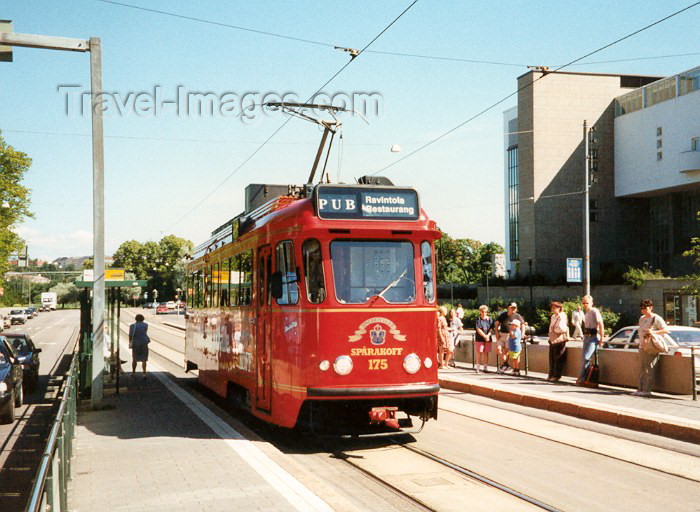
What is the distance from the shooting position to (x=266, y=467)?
26.6 ft

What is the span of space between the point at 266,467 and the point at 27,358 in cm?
1228

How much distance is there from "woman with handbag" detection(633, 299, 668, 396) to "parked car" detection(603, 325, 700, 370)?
1.27m

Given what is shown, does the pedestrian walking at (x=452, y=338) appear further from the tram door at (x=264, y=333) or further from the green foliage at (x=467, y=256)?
the green foliage at (x=467, y=256)

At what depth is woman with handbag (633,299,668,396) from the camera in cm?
1376

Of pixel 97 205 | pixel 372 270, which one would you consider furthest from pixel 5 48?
pixel 372 270

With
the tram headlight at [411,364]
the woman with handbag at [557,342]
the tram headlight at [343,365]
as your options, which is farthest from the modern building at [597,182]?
the tram headlight at [343,365]

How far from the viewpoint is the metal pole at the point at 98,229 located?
1388cm

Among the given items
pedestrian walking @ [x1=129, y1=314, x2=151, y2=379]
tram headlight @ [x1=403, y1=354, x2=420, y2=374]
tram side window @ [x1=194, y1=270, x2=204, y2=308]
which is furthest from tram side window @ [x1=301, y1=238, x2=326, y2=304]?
pedestrian walking @ [x1=129, y1=314, x2=151, y2=379]

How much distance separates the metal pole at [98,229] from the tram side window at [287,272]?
5.08 metres

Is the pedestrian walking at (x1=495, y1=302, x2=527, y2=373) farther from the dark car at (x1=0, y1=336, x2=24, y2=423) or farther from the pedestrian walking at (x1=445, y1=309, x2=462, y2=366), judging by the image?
the dark car at (x1=0, y1=336, x2=24, y2=423)

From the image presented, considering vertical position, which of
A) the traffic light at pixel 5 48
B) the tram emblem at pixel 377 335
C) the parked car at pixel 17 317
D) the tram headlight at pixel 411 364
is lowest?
the parked car at pixel 17 317

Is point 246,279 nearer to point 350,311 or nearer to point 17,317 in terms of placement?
point 350,311

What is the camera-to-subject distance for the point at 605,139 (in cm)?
5872

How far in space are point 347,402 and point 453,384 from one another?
27.2 feet
